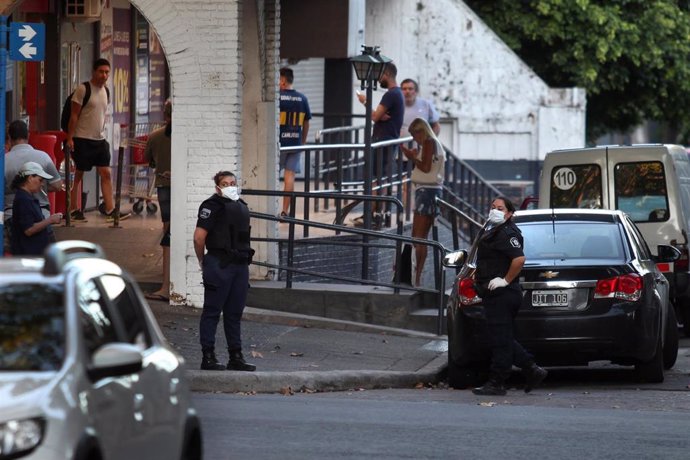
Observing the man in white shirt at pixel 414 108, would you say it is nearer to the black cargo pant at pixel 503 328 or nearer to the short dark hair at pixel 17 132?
the short dark hair at pixel 17 132

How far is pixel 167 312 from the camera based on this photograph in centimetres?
1666

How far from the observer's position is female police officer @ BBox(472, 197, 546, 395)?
499 inches

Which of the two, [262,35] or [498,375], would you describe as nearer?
[498,375]

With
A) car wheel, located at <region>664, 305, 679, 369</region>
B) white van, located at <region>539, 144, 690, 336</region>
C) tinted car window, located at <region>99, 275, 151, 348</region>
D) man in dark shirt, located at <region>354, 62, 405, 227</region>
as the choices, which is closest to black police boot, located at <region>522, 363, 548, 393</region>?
car wheel, located at <region>664, 305, 679, 369</region>

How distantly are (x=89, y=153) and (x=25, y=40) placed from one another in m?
6.69

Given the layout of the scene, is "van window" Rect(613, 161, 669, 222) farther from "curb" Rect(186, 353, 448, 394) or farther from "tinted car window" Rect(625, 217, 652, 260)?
"curb" Rect(186, 353, 448, 394)

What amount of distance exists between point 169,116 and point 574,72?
831 inches

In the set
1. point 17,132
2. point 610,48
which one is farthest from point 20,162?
point 610,48

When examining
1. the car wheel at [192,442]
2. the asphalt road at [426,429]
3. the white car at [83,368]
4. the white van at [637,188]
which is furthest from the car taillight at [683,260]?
the white car at [83,368]

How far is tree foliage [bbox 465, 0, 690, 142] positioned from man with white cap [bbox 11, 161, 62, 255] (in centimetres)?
2379

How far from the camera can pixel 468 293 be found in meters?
13.2

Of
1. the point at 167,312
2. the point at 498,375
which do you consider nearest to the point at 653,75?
the point at 167,312

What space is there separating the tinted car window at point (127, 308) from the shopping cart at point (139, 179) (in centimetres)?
1486

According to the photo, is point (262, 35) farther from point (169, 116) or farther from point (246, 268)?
point (246, 268)
